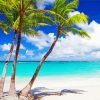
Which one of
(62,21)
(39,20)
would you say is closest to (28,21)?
(39,20)

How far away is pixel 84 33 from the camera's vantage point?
18.8m

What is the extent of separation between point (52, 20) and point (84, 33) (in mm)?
1735

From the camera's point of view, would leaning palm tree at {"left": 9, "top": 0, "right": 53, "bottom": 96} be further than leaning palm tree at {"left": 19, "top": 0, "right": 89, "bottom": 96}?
No

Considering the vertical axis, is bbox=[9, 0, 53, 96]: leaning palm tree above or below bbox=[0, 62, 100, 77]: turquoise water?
below

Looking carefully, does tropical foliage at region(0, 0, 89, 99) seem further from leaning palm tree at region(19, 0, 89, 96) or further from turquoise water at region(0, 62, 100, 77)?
turquoise water at region(0, 62, 100, 77)

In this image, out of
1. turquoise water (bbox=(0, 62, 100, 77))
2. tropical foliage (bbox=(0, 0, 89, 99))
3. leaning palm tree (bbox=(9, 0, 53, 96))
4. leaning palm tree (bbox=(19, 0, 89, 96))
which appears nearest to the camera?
leaning palm tree (bbox=(9, 0, 53, 96))

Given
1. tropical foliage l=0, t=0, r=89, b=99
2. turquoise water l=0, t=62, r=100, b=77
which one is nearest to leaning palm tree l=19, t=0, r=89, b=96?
tropical foliage l=0, t=0, r=89, b=99

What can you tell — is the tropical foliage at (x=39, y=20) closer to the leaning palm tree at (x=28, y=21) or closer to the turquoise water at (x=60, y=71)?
the leaning palm tree at (x=28, y=21)

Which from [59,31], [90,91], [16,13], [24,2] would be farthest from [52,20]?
[90,91]

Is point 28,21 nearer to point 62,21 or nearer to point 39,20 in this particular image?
point 39,20

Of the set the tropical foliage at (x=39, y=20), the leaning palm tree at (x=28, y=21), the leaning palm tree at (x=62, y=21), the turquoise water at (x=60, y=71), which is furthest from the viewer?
the turquoise water at (x=60, y=71)

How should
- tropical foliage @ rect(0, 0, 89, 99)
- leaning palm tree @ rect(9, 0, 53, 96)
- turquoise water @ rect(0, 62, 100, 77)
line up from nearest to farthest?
leaning palm tree @ rect(9, 0, 53, 96) → tropical foliage @ rect(0, 0, 89, 99) → turquoise water @ rect(0, 62, 100, 77)

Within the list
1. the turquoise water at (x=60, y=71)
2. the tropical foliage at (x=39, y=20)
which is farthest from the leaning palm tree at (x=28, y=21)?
the turquoise water at (x=60, y=71)

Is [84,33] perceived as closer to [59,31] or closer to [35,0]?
[59,31]
